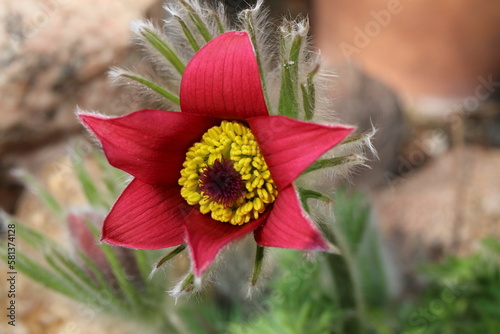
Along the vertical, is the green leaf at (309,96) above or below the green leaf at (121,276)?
above

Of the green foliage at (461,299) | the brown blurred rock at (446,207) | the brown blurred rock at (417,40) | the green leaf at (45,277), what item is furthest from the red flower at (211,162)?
the brown blurred rock at (417,40)

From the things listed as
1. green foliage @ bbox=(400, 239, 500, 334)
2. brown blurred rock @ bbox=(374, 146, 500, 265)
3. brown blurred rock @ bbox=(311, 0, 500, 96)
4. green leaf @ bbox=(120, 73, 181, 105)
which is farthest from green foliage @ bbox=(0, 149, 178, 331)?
brown blurred rock @ bbox=(311, 0, 500, 96)

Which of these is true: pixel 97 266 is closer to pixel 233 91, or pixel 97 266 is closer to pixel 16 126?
pixel 233 91

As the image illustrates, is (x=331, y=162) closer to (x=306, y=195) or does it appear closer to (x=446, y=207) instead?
(x=306, y=195)

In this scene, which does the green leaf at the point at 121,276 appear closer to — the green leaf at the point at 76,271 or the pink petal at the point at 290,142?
the green leaf at the point at 76,271

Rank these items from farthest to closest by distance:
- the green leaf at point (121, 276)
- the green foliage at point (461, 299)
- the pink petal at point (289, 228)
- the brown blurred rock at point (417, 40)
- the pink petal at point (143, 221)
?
the brown blurred rock at point (417, 40)
the green foliage at point (461, 299)
the green leaf at point (121, 276)
the pink petal at point (143, 221)
the pink petal at point (289, 228)

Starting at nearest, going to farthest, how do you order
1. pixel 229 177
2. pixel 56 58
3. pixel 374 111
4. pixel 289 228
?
pixel 289 228, pixel 229 177, pixel 56 58, pixel 374 111

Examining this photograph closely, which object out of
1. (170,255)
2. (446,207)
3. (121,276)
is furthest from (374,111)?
(170,255)
